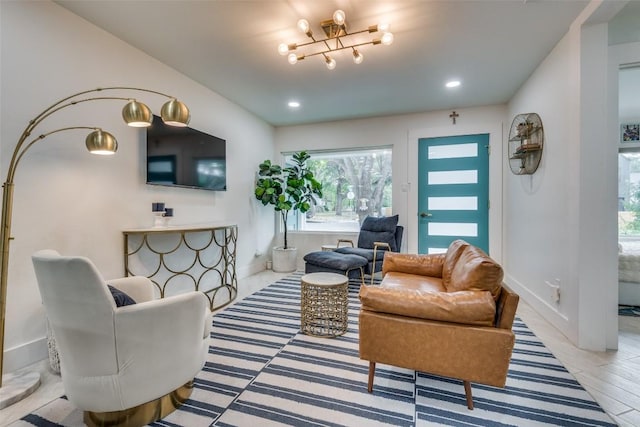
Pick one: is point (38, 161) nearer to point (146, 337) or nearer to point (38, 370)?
point (38, 370)

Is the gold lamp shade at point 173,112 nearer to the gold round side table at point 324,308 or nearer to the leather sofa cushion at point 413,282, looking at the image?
the gold round side table at point 324,308

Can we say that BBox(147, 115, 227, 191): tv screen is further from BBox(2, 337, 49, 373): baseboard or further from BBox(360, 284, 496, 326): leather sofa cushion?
BBox(360, 284, 496, 326): leather sofa cushion

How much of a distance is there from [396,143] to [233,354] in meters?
3.84

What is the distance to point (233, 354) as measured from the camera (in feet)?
7.12

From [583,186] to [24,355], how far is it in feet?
13.9

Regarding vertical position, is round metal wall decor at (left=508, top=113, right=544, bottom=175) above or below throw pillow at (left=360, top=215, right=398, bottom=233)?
above

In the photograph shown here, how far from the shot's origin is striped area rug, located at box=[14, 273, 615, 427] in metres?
1.50

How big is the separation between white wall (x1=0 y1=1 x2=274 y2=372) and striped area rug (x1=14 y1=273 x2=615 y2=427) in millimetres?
936

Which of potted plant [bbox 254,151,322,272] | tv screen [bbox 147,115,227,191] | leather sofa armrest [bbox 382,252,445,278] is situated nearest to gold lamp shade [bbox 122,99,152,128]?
tv screen [bbox 147,115,227,191]

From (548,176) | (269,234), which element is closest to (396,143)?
(548,176)

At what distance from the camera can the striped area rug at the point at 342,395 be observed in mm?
1495

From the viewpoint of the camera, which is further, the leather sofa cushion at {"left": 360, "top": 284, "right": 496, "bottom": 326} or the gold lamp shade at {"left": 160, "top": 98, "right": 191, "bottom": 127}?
the gold lamp shade at {"left": 160, "top": 98, "right": 191, "bottom": 127}

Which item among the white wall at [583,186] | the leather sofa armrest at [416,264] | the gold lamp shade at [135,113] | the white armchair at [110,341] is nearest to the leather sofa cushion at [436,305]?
the white armchair at [110,341]

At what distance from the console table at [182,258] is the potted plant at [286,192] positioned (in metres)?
0.90
